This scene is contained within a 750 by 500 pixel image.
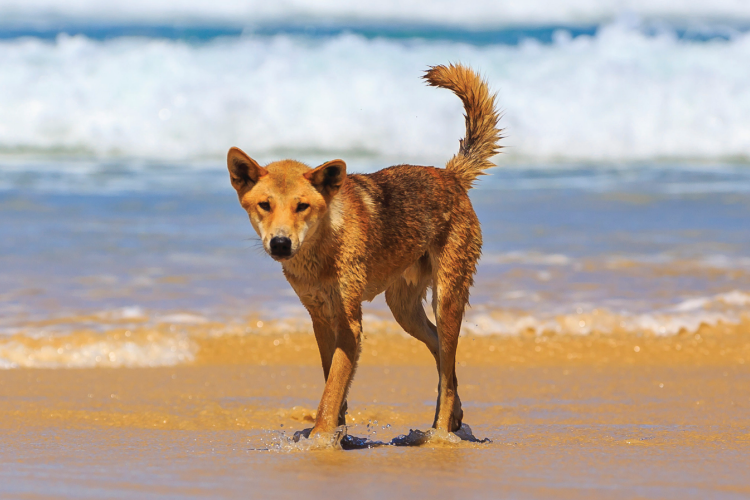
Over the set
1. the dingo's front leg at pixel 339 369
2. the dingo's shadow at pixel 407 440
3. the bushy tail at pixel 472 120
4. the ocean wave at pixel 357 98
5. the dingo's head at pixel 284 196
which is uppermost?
the ocean wave at pixel 357 98

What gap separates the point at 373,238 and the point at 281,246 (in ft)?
2.78

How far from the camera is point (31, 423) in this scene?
5.45 m

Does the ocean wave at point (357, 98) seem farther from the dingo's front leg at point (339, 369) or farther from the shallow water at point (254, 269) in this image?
the dingo's front leg at point (339, 369)

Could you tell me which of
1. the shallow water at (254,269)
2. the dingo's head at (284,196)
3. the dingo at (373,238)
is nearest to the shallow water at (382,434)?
the dingo at (373,238)

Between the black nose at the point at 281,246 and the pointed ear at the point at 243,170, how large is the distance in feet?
1.49

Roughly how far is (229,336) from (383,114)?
17300 mm

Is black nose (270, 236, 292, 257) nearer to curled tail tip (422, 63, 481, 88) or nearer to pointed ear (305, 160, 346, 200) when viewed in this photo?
pointed ear (305, 160, 346, 200)

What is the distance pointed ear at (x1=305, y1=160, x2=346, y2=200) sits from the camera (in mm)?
4594

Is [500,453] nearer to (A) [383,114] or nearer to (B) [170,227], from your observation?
(B) [170,227]

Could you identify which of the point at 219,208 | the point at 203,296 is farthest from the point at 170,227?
the point at 203,296

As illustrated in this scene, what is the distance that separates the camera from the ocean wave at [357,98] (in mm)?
23875

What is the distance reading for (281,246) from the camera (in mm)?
4273

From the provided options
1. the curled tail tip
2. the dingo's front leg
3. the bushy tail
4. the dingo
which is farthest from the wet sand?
the curled tail tip

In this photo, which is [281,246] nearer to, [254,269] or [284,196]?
[284,196]
